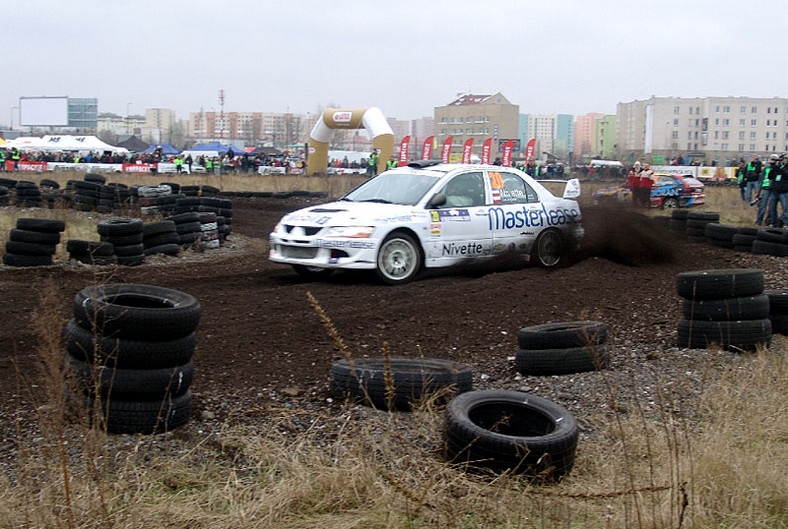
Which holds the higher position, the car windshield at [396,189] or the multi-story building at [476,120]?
the multi-story building at [476,120]

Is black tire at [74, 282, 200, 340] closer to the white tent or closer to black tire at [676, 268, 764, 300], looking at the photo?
black tire at [676, 268, 764, 300]

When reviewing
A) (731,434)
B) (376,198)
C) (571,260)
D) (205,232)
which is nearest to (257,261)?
(205,232)

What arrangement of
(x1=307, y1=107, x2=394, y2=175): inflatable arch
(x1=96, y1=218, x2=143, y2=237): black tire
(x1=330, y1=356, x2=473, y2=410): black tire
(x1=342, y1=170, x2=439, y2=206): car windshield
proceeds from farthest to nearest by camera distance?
(x1=307, y1=107, x2=394, y2=175): inflatable arch, (x1=96, y1=218, x2=143, y2=237): black tire, (x1=342, y1=170, x2=439, y2=206): car windshield, (x1=330, y1=356, x2=473, y2=410): black tire

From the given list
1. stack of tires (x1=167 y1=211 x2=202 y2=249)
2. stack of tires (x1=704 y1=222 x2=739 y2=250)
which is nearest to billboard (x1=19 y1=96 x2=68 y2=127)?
stack of tires (x1=167 y1=211 x2=202 y2=249)

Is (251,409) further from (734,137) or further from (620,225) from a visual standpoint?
(734,137)

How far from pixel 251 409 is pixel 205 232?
9.34m

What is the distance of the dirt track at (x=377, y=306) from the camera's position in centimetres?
630

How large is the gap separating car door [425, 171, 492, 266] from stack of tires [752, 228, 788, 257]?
5554 millimetres

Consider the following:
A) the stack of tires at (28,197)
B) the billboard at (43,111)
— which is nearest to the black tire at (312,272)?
the stack of tires at (28,197)

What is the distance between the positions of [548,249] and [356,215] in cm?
344

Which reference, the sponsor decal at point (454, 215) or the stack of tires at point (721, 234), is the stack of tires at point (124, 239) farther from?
the stack of tires at point (721, 234)

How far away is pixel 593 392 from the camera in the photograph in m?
5.68

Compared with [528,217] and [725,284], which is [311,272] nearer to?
[528,217]

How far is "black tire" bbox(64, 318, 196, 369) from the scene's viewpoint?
175 inches
